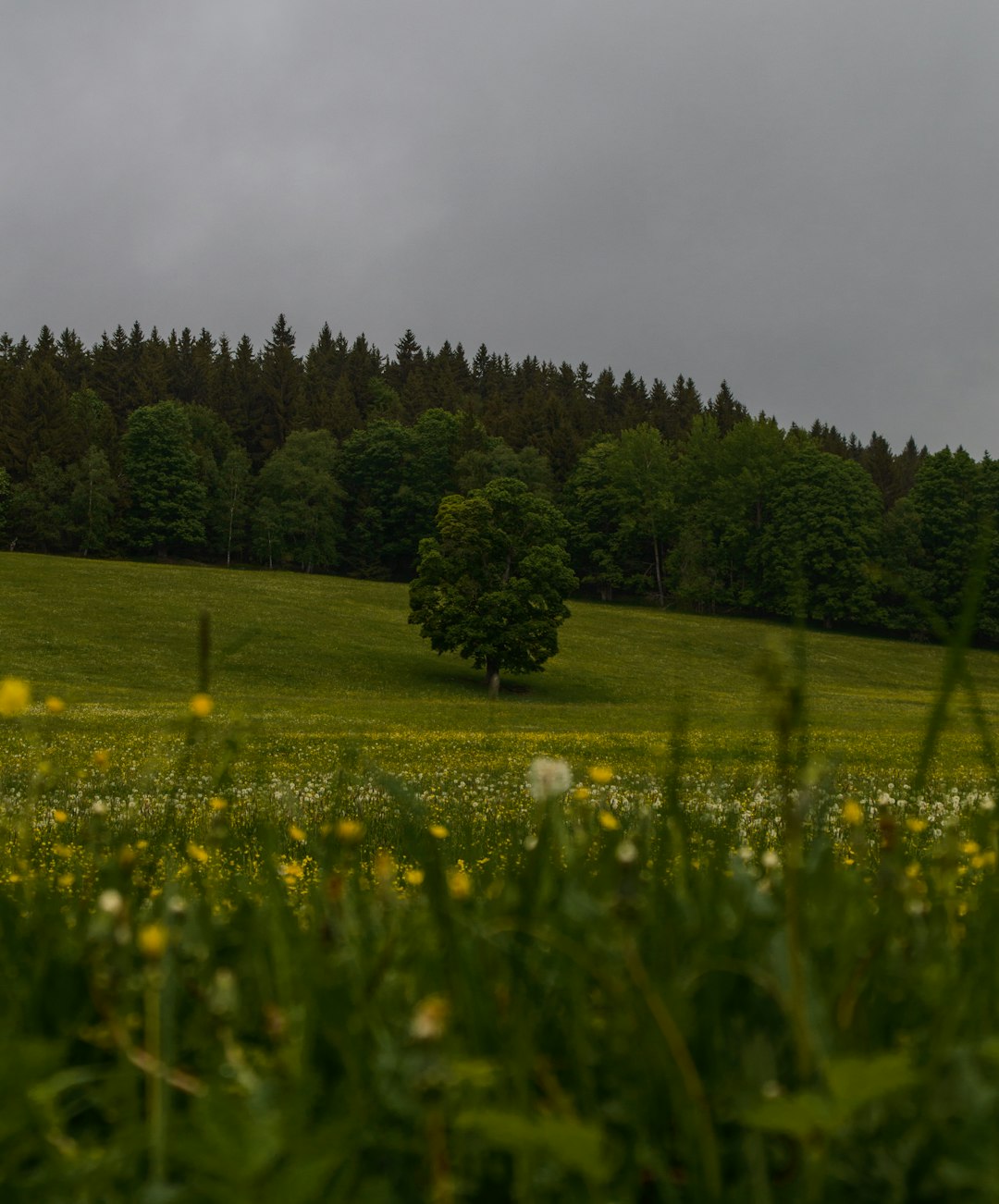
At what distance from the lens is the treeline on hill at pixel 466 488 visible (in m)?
78.9

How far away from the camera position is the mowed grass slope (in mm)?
23281

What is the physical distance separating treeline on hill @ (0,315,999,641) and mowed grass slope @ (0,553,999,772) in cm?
1113

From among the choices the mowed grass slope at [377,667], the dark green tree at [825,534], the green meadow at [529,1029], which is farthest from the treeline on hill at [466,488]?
the green meadow at [529,1029]

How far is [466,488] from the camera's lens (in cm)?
9706

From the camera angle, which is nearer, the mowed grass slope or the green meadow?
the green meadow

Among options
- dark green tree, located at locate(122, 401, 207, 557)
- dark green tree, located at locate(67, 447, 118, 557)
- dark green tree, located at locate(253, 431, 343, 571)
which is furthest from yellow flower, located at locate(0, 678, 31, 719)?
dark green tree, located at locate(122, 401, 207, 557)

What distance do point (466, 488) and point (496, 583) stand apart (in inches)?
2277

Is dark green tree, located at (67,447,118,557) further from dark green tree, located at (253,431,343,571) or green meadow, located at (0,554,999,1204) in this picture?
green meadow, located at (0,554,999,1204)

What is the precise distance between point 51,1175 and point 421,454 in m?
106

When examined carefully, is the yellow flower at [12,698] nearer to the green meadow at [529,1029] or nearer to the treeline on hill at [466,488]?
the green meadow at [529,1029]

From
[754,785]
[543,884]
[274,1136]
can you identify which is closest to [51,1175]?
[274,1136]

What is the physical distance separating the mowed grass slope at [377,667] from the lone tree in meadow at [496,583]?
2304 millimetres

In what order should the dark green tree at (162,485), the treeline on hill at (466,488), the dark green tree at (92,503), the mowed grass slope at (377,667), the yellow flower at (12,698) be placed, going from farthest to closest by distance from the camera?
the dark green tree at (162,485) → the dark green tree at (92,503) → the treeline on hill at (466,488) → the mowed grass slope at (377,667) → the yellow flower at (12,698)

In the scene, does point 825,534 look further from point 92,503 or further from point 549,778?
point 549,778
